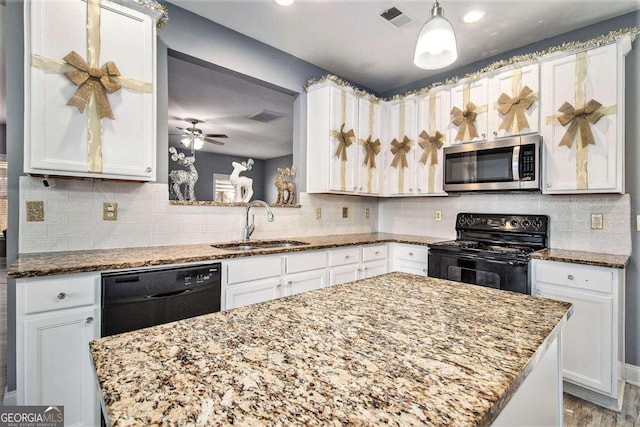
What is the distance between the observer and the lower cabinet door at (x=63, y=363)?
4.62 feet

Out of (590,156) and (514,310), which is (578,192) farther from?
(514,310)

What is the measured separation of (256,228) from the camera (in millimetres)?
2840

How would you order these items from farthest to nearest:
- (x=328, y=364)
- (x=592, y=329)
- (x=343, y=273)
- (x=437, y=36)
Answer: (x=343, y=273)
(x=592, y=329)
(x=437, y=36)
(x=328, y=364)

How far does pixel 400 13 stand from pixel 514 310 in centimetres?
231

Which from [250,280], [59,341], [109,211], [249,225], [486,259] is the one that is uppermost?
[109,211]

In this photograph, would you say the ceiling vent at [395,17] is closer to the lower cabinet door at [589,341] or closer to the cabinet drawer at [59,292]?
the lower cabinet door at [589,341]

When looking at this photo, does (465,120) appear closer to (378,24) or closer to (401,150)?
(401,150)

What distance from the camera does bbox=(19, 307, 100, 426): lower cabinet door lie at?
4.62 feet

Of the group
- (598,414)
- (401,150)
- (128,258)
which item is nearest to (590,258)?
(598,414)

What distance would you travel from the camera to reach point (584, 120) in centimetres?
224

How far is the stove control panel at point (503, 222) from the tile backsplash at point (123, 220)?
173 cm

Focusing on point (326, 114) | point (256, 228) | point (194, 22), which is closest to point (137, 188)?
point (256, 228)

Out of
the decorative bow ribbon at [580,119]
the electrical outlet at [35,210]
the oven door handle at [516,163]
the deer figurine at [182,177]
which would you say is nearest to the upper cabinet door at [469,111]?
the oven door handle at [516,163]

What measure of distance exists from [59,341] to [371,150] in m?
2.87
